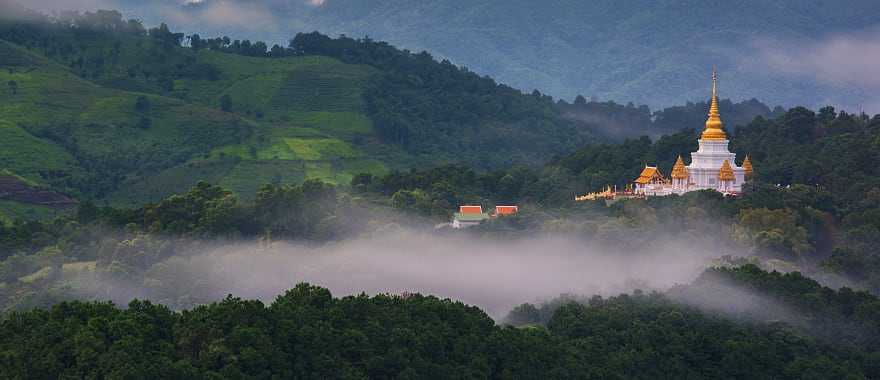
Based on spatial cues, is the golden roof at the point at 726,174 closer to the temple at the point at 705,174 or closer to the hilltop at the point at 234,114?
the temple at the point at 705,174

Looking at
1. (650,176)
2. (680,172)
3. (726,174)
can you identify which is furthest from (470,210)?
Result: (726,174)

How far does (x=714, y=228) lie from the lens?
7375 centimetres

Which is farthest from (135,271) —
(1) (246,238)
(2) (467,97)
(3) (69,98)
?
(2) (467,97)

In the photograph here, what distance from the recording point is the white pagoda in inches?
3179

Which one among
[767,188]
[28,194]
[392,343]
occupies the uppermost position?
[767,188]

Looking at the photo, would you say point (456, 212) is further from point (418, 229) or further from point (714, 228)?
point (714, 228)

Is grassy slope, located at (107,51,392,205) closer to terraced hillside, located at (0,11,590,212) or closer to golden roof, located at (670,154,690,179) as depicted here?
terraced hillside, located at (0,11,590,212)

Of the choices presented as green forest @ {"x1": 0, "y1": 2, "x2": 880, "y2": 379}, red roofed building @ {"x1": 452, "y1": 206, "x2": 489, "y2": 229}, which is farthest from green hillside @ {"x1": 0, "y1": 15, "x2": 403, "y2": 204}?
red roofed building @ {"x1": 452, "y1": 206, "x2": 489, "y2": 229}

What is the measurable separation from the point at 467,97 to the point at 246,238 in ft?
201

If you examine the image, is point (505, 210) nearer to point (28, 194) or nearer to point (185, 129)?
point (28, 194)

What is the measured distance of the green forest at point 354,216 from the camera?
154 feet

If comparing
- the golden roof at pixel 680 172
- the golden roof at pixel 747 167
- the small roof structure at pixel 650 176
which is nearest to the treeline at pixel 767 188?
the golden roof at pixel 747 167

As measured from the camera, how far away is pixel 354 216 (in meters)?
81.7

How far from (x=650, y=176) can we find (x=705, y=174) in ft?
9.47
